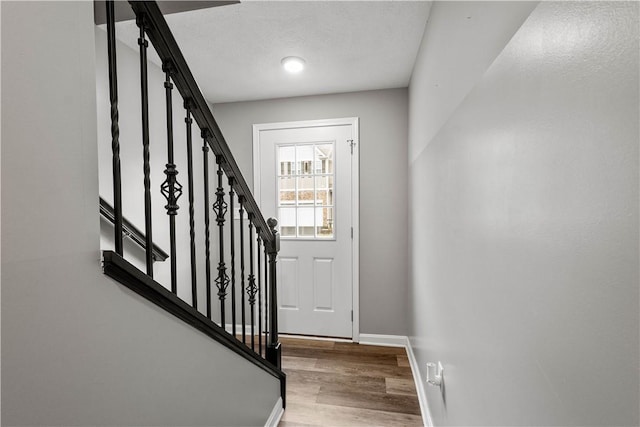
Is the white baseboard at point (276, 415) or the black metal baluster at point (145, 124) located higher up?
the black metal baluster at point (145, 124)

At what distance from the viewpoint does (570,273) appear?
49 cm

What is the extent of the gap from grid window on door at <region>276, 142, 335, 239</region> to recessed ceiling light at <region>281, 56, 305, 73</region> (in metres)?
0.75

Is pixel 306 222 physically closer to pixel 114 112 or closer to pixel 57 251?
pixel 114 112

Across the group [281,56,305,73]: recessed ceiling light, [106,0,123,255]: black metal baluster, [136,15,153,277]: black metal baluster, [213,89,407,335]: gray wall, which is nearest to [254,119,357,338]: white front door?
[213,89,407,335]: gray wall

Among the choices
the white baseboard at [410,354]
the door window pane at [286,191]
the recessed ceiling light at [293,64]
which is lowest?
the white baseboard at [410,354]

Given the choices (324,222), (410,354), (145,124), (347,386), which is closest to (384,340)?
(410,354)

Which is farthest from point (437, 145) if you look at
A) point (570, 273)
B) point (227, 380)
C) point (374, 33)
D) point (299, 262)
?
point (299, 262)

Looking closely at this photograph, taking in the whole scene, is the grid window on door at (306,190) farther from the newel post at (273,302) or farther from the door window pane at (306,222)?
the newel post at (273,302)

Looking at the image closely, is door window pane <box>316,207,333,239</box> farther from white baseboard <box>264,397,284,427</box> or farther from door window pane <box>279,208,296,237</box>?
white baseboard <box>264,397,284,427</box>

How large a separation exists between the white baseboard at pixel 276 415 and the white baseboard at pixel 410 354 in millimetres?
868

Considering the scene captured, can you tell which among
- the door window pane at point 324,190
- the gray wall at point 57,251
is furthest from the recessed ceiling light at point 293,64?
the gray wall at point 57,251

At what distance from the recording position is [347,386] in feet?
7.09

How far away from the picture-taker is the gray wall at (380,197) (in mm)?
2779

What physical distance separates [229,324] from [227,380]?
1993 millimetres
